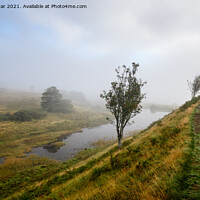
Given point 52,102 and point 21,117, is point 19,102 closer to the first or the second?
point 52,102

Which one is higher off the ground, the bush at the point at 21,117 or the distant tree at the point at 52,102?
the distant tree at the point at 52,102

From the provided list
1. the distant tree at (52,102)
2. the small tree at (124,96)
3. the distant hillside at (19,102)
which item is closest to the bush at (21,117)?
the distant tree at (52,102)

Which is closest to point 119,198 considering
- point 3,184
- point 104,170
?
point 104,170

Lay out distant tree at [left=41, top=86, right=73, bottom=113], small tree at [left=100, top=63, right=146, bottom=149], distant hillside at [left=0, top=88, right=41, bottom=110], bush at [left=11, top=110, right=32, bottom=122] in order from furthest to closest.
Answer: distant hillside at [left=0, top=88, right=41, bottom=110]
distant tree at [left=41, top=86, right=73, bottom=113]
bush at [left=11, top=110, right=32, bottom=122]
small tree at [left=100, top=63, right=146, bottom=149]

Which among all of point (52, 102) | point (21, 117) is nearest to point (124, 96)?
point (21, 117)

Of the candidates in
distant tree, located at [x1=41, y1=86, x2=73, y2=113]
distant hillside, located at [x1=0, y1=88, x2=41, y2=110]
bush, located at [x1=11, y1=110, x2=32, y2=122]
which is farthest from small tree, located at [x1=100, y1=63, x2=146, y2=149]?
distant hillside, located at [x1=0, y1=88, x2=41, y2=110]

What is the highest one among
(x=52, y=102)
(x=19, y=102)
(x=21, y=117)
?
(x=19, y=102)

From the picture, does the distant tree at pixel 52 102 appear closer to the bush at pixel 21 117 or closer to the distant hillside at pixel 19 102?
the distant hillside at pixel 19 102

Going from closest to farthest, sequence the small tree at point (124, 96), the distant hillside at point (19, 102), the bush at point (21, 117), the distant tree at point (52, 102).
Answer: the small tree at point (124, 96) < the bush at point (21, 117) < the distant tree at point (52, 102) < the distant hillside at point (19, 102)

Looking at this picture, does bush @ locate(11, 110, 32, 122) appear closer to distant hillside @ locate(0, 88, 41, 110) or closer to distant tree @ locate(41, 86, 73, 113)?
distant tree @ locate(41, 86, 73, 113)

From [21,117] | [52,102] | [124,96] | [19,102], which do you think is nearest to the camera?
[124,96]

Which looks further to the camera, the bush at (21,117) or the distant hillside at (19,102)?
the distant hillside at (19,102)

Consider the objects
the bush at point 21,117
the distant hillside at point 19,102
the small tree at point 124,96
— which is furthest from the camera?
the distant hillside at point 19,102

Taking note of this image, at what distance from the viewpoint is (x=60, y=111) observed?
62.3 metres
